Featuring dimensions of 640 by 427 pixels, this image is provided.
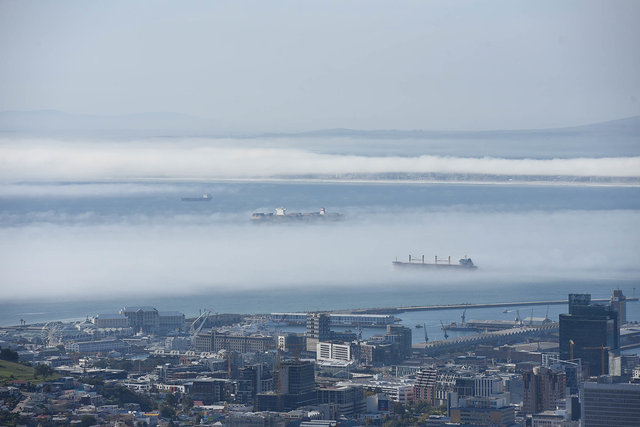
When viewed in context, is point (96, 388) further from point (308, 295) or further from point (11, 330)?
point (308, 295)

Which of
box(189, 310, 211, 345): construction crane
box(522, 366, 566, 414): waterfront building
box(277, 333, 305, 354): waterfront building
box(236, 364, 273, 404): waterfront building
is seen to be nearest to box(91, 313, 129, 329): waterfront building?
box(189, 310, 211, 345): construction crane

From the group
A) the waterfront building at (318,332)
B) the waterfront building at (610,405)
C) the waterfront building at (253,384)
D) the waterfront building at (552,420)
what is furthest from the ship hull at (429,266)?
the waterfront building at (610,405)

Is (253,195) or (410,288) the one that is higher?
(253,195)

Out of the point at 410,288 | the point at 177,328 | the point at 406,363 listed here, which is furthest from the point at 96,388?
the point at 410,288

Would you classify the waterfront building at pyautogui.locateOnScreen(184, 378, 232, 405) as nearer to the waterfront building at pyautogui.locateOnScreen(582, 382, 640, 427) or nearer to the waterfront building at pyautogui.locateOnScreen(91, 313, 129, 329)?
the waterfront building at pyautogui.locateOnScreen(582, 382, 640, 427)

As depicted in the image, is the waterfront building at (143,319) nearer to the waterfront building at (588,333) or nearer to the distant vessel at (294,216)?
the waterfront building at (588,333)

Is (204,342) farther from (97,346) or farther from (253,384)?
(253,384)
